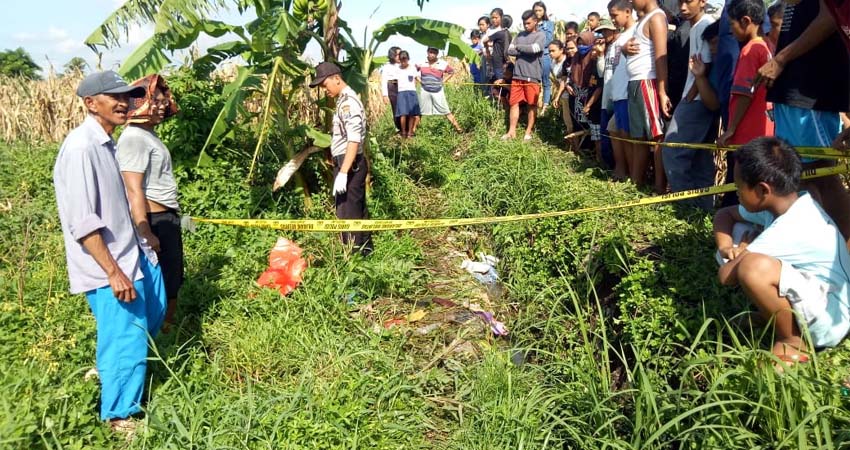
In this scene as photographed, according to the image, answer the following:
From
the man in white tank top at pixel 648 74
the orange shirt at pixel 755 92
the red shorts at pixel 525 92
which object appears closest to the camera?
the orange shirt at pixel 755 92

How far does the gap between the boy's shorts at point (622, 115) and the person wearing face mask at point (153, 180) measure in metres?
3.99

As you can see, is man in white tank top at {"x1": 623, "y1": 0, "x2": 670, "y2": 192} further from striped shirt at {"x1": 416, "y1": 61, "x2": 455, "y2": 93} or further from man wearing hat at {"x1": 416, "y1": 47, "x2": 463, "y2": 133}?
striped shirt at {"x1": 416, "y1": 61, "x2": 455, "y2": 93}

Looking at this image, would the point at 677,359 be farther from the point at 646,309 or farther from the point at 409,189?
the point at 409,189

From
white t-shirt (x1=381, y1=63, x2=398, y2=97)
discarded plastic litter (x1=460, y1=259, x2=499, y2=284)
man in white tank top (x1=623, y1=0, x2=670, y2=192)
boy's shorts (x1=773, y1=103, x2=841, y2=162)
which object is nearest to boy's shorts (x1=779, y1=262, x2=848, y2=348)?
boy's shorts (x1=773, y1=103, x2=841, y2=162)

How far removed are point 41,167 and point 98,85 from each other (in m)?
5.15

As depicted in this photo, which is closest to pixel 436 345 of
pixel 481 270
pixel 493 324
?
pixel 493 324

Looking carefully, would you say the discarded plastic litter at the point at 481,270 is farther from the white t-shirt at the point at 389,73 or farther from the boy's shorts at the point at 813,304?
the white t-shirt at the point at 389,73

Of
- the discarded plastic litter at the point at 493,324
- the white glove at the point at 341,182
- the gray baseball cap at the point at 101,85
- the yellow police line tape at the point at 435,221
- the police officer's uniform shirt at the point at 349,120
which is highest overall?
the gray baseball cap at the point at 101,85

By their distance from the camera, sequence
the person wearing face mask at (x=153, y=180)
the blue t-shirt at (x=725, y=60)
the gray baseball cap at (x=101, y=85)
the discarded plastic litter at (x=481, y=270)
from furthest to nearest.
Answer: the discarded plastic litter at (x=481, y=270)
the blue t-shirt at (x=725, y=60)
the person wearing face mask at (x=153, y=180)
the gray baseball cap at (x=101, y=85)

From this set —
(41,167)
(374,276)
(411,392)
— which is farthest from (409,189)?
(41,167)

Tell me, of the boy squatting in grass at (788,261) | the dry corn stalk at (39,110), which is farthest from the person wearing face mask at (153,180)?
the dry corn stalk at (39,110)

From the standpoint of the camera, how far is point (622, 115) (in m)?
5.40

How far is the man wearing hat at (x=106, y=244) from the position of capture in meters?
2.47

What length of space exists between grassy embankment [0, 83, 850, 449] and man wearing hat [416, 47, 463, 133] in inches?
159
